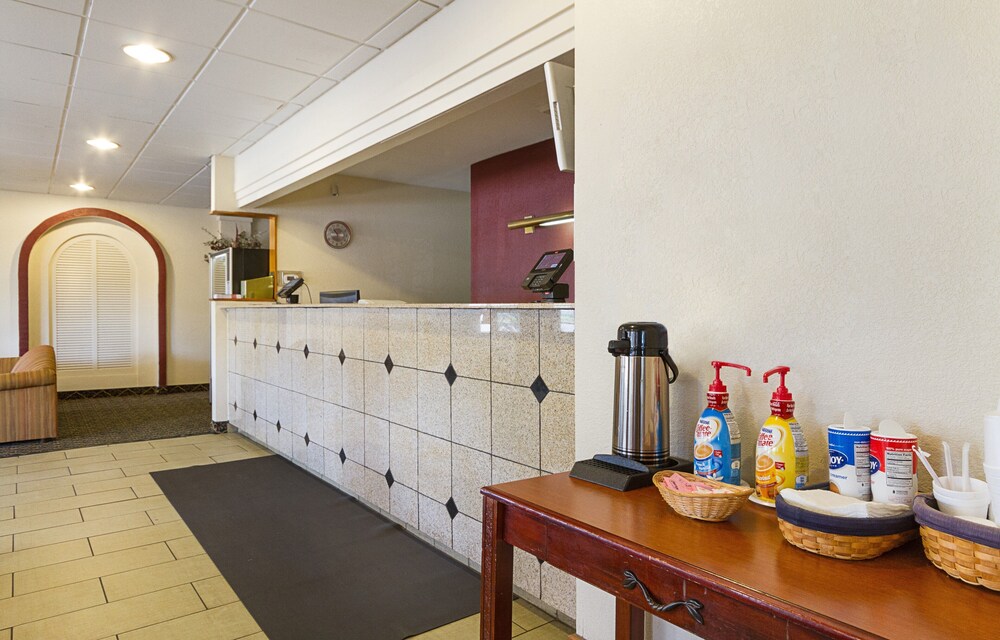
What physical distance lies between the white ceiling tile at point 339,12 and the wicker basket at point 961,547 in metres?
2.92

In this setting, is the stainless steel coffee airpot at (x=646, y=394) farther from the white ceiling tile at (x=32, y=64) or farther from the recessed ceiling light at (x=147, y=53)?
the white ceiling tile at (x=32, y=64)

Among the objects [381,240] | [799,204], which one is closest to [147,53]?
[381,240]

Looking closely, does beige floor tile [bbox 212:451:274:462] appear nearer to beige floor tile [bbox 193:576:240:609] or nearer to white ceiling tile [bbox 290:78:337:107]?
beige floor tile [bbox 193:576:240:609]

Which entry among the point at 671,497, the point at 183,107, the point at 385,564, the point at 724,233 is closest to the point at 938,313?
the point at 724,233

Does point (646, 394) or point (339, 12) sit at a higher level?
point (339, 12)

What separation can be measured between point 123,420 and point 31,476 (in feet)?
7.39

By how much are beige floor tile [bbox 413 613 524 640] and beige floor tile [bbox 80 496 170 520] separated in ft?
7.47

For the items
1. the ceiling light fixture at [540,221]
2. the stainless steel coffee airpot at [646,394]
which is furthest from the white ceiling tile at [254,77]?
the stainless steel coffee airpot at [646,394]

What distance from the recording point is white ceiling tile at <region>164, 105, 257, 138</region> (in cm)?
459

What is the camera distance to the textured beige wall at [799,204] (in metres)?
1.16

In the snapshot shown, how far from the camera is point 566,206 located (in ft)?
16.5

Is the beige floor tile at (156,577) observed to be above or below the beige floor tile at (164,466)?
above

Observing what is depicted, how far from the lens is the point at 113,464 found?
4.67 metres

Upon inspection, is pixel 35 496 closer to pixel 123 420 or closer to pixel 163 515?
pixel 163 515
